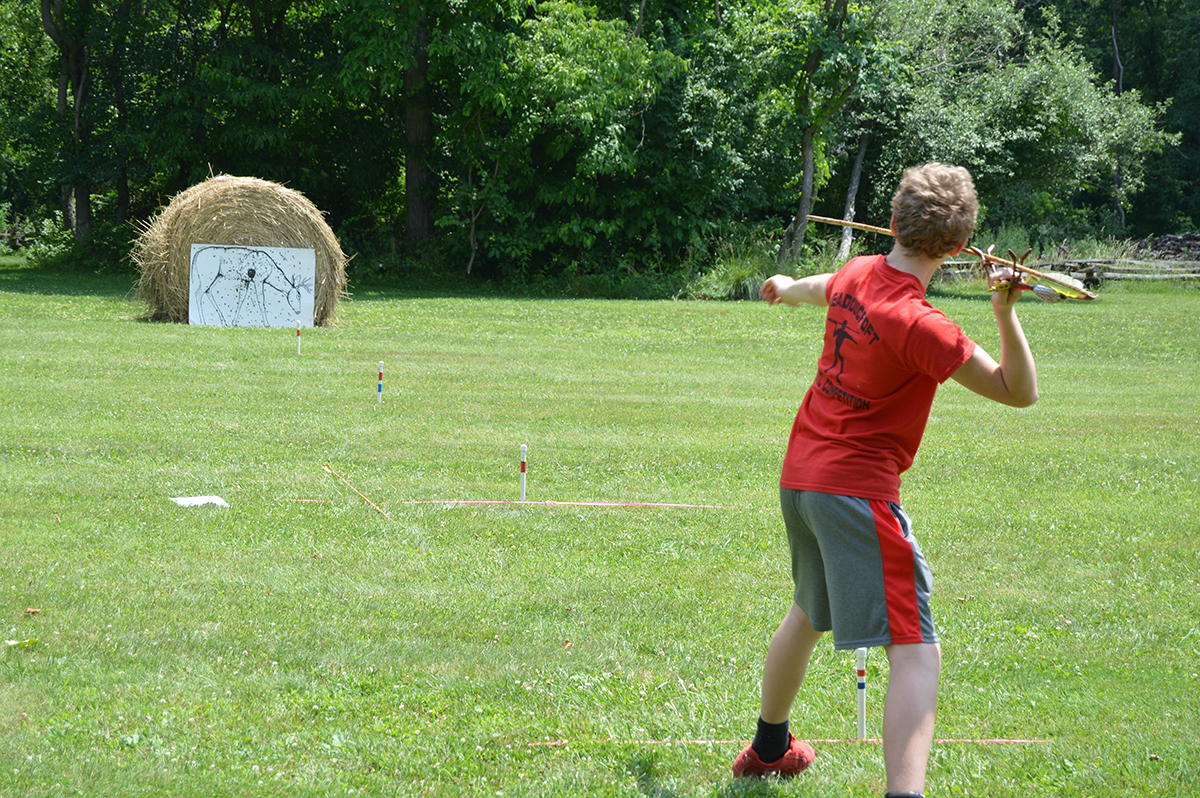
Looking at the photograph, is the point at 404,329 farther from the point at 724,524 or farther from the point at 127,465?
the point at 724,524

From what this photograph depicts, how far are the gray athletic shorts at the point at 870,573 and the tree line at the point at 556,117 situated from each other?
2417cm

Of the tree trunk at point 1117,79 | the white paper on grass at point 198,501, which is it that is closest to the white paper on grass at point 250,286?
the white paper on grass at point 198,501

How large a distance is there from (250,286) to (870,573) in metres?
17.9

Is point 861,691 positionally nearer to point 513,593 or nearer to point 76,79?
point 513,593

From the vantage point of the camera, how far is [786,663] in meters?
3.72

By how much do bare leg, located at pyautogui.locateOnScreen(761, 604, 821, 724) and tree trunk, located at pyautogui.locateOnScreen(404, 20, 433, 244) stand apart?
1138 inches

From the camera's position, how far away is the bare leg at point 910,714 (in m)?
3.15

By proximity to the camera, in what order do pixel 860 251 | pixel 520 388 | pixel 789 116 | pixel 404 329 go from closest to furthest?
pixel 520 388, pixel 404 329, pixel 789 116, pixel 860 251

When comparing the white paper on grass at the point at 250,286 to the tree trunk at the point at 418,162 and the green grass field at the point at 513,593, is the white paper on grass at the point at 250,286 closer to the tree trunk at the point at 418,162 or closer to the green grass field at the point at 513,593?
the green grass field at the point at 513,593

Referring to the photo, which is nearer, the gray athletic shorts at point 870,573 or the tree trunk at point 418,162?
the gray athletic shorts at point 870,573

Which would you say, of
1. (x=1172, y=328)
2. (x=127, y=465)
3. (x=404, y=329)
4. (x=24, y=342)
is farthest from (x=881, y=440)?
(x=1172, y=328)

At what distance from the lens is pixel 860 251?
32.0 m

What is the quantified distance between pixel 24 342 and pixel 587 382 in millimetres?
8285

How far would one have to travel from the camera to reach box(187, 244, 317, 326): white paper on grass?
1925 centimetres
